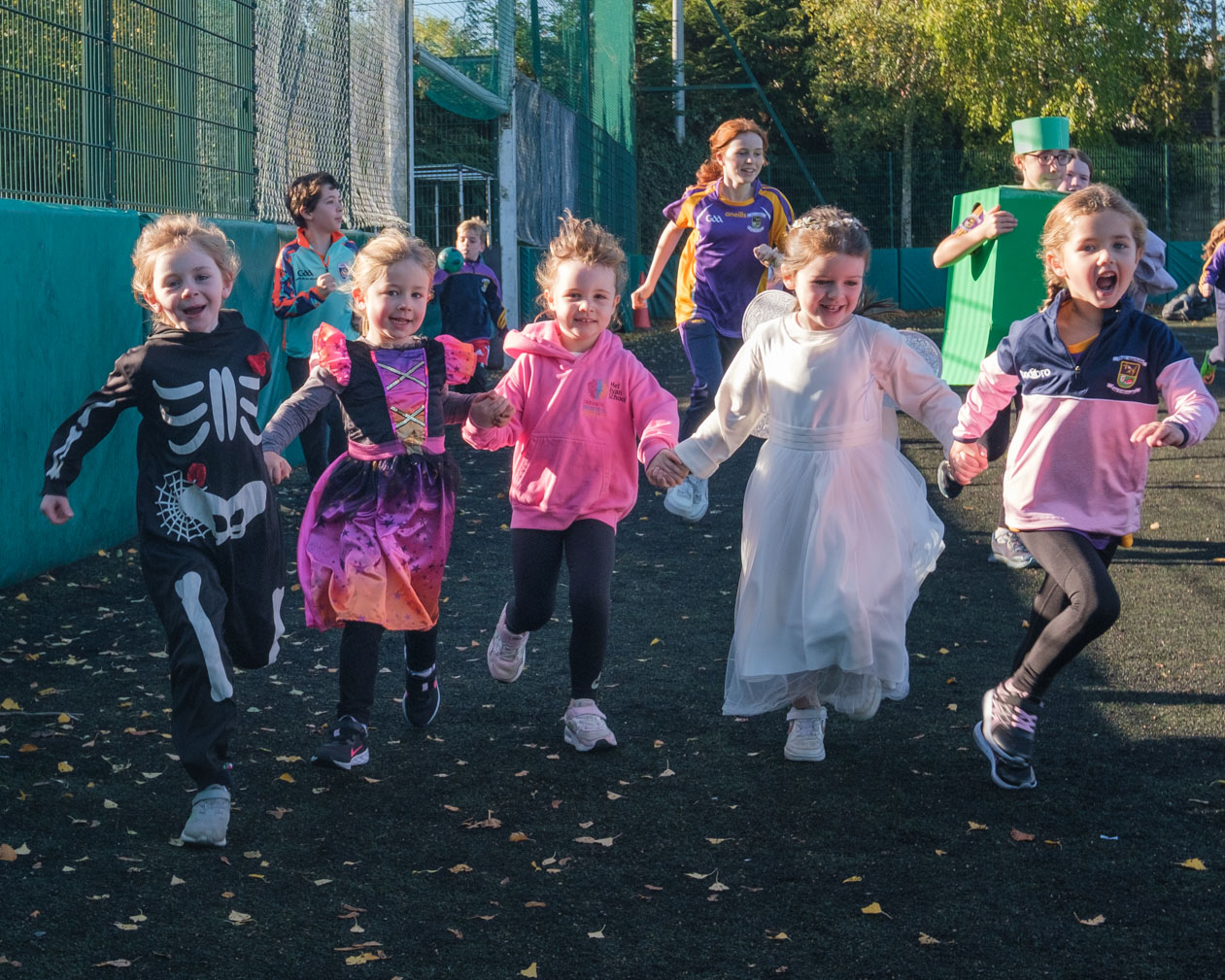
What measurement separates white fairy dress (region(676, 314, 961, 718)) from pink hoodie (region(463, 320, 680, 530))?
0.42 m

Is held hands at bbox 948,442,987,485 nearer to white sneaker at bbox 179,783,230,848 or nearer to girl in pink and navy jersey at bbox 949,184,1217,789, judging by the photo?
girl in pink and navy jersey at bbox 949,184,1217,789

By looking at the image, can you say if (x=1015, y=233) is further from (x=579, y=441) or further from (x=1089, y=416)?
(x=579, y=441)

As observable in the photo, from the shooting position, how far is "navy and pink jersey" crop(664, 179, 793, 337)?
7832 mm

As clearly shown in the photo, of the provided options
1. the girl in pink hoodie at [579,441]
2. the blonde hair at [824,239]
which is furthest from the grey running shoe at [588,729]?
the blonde hair at [824,239]

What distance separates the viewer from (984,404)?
4.04 meters

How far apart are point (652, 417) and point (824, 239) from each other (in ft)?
2.54

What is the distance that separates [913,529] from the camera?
4133mm

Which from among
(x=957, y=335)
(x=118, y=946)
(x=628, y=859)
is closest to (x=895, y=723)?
(x=628, y=859)

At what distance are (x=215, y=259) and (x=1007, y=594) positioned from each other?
389cm

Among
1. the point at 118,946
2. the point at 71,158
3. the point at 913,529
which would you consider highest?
the point at 71,158

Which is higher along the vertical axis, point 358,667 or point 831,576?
point 831,576

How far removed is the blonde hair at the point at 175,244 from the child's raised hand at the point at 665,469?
1.33 m

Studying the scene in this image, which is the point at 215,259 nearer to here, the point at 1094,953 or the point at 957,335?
the point at 1094,953

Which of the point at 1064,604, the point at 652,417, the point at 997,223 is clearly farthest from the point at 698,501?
the point at 1064,604
